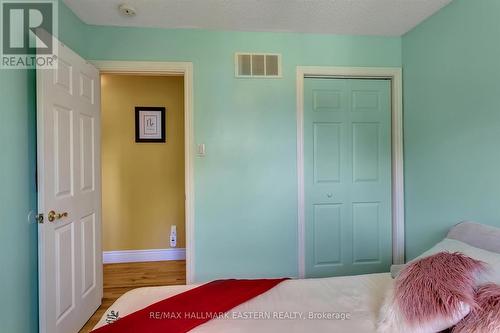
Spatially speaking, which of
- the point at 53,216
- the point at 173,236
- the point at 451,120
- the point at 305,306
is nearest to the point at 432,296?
the point at 305,306

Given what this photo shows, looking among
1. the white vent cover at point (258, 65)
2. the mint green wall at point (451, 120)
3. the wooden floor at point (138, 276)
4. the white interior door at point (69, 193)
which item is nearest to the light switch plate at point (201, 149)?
the white vent cover at point (258, 65)

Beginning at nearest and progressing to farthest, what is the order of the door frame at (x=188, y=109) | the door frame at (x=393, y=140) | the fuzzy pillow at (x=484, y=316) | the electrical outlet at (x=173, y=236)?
the fuzzy pillow at (x=484, y=316) < the door frame at (x=188, y=109) < the door frame at (x=393, y=140) < the electrical outlet at (x=173, y=236)

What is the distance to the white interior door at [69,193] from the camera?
5.32ft

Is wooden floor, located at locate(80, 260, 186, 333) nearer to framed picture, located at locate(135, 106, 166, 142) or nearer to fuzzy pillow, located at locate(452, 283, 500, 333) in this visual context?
framed picture, located at locate(135, 106, 166, 142)

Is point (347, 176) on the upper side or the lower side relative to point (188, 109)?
lower

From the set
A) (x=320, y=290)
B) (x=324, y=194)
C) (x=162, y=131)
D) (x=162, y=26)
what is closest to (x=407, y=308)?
(x=320, y=290)

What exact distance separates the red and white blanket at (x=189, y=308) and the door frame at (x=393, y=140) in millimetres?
1110

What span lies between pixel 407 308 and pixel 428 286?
0.11m

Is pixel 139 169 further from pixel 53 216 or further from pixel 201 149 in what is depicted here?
pixel 53 216

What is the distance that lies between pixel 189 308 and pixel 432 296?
96 cm

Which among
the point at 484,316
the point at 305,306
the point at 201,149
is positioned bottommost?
the point at 305,306

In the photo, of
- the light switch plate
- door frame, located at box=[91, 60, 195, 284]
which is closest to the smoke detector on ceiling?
door frame, located at box=[91, 60, 195, 284]

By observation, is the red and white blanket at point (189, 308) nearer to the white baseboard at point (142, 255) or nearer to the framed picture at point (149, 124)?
the white baseboard at point (142, 255)

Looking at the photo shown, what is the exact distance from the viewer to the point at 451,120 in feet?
6.56
